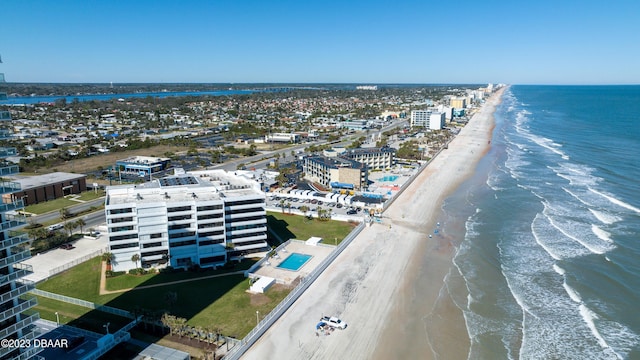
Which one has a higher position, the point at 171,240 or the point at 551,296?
the point at 171,240

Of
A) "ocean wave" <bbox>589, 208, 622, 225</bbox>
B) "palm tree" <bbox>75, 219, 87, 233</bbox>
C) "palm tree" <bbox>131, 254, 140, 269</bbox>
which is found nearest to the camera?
"palm tree" <bbox>131, 254, 140, 269</bbox>

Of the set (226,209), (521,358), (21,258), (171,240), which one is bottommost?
(521,358)

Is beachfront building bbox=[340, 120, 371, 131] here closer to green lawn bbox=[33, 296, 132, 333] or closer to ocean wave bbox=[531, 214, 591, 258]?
ocean wave bbox=[531, 214, 591, 258]

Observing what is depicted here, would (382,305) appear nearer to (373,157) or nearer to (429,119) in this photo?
(373,157)

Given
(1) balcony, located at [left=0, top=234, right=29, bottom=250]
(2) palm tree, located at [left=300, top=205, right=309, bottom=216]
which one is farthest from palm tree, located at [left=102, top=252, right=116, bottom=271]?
(2) palm tree, located at [left=300, top=205, right=309, bottom=216]

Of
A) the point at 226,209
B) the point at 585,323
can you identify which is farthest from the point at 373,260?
the point at 585,323

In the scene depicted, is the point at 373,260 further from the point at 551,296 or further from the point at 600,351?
the point at 600,351

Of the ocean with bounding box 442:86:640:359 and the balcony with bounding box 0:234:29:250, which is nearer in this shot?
the balcony with bounding box 0:234:29:250
